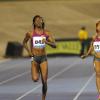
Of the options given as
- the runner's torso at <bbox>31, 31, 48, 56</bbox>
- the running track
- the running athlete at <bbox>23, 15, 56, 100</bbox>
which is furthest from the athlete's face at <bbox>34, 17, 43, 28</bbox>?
the running track

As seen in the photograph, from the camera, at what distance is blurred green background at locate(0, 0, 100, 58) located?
50906 mm

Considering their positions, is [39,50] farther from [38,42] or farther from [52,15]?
[52,15]

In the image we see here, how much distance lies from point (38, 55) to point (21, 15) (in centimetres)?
4138

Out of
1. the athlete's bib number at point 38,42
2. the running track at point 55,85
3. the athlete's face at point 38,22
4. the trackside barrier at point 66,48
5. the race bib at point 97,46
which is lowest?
the trackside barrier at point 66,48

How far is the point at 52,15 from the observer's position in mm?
52688

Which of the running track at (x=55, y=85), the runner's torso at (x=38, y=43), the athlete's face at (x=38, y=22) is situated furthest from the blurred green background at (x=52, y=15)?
the athlete's face at (x=38, y=22)

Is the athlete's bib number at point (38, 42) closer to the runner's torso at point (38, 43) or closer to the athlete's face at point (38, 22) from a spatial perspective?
the runner's torso at point (38, 43)

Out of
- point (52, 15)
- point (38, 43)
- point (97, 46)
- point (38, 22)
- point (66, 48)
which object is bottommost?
point (66, 48)

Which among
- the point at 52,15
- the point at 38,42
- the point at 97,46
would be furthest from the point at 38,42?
the point at 52,15

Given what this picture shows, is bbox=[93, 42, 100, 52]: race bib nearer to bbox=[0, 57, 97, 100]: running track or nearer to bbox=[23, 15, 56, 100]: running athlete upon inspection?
bbox=[23, 15, 56, 100]: running athlete

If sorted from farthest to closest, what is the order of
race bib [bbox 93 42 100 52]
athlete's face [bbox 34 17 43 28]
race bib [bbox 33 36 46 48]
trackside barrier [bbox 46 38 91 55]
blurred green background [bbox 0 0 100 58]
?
blurred green background [bbox 0 0 100 58] < trackside barrier [bbox 46 38 91 55] < race bib [bbox 93 42 100 52] < race bib [bbox 33 36 46 48] < athlete's face [bbox 34 17 43 28]

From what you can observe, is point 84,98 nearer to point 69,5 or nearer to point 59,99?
point 59,99

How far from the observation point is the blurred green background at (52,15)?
2004 inches

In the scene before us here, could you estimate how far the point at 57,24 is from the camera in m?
51.8
